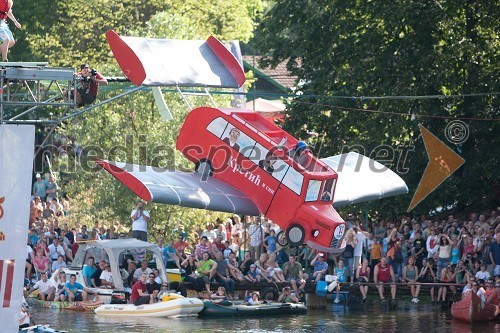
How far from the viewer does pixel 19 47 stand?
47000 millimetres

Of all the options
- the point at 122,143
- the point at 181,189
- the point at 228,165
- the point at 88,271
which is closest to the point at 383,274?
the point at 228,165

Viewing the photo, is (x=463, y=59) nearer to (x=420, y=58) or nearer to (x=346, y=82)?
(x=420, y=58)

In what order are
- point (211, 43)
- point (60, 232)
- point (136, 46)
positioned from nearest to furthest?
point (136, 46) < point (211, 43) < point (60, 232)

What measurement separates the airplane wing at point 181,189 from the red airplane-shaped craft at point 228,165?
2 cm

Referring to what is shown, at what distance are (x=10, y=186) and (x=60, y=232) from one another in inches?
694

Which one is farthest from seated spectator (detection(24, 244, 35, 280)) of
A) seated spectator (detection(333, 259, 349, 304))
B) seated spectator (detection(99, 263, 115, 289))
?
seated spectator (detection(333, 259, 349, 304))

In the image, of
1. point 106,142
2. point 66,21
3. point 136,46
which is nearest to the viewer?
point 136,46

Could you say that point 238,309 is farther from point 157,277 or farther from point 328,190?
point 328,190

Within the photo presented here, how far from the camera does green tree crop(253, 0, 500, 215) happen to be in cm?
3186

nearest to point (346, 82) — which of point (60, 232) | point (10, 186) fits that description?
point (60, 232)

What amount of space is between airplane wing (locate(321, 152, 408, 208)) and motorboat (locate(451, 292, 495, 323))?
4.67 meters

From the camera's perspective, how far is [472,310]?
936 inches

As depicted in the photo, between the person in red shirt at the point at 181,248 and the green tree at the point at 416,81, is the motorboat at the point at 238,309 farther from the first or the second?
the green tree at the point at 416,81

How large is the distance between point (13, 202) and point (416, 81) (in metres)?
21.4
